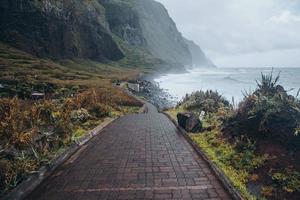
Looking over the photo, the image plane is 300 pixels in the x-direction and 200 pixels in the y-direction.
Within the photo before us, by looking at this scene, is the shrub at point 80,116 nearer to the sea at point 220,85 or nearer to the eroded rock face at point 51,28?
the sea at point 220,85

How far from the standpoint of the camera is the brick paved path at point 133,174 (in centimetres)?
638

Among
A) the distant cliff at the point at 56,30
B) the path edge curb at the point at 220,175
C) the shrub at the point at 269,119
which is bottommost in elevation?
the path edge curb at the point at 220,175

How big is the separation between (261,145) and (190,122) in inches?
170

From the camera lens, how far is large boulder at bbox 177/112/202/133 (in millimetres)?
12334

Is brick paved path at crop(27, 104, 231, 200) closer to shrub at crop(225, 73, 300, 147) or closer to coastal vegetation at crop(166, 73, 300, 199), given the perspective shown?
coastal vegetation at crop(166, 73, 300, 199)

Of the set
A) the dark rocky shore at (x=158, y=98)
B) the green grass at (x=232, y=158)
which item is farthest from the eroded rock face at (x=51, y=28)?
the green grass at (x=232, y=158)

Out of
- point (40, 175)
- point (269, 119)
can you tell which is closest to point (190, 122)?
point (269, 119)

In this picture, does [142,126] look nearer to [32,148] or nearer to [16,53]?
[32,148]

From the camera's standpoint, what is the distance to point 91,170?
25.7ft

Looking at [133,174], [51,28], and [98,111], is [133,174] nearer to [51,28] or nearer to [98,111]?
[98,111]

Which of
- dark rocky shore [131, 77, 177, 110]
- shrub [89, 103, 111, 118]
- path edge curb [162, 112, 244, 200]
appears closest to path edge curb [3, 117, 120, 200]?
path edge curb [162, 112, 244, 200]

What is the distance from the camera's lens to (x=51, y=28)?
76125 millimetres

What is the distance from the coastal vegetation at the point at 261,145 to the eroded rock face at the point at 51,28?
66695 millimetres

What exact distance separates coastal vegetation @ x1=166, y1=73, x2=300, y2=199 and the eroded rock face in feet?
219
